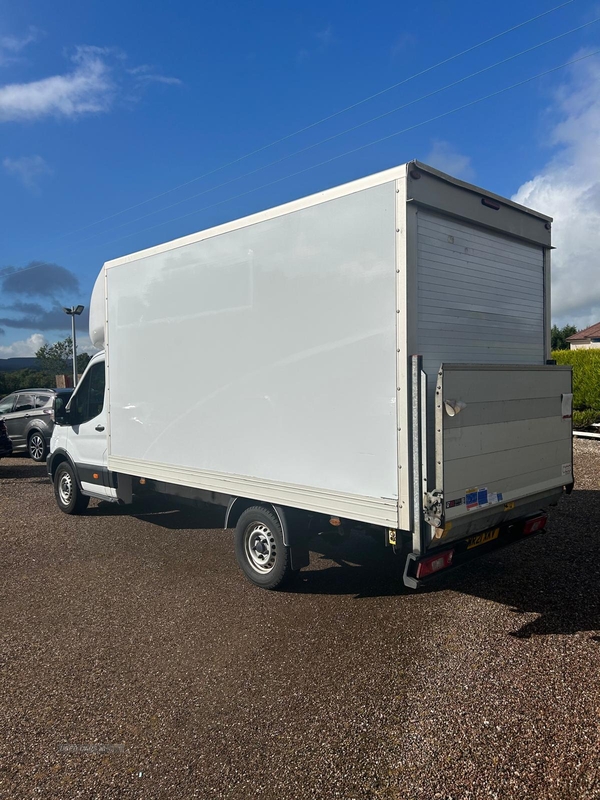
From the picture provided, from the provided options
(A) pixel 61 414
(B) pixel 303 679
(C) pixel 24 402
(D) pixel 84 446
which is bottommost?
(B) pixel 303 679

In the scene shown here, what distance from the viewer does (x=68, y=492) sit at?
8.10m

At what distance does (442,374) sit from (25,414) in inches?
488

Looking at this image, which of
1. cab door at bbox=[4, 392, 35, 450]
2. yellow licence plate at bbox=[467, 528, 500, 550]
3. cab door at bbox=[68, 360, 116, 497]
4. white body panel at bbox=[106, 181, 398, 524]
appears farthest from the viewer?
cab door at bbox=[4, 392, 35, 450]

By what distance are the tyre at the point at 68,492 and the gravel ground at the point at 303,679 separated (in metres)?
1.85

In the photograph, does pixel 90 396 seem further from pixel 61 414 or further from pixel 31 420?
pixel 31 420

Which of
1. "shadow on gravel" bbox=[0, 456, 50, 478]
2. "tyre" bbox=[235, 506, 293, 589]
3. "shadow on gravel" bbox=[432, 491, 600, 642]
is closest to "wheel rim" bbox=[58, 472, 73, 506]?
"shadow on gravel" bbox=[0, 456, 50, 478]

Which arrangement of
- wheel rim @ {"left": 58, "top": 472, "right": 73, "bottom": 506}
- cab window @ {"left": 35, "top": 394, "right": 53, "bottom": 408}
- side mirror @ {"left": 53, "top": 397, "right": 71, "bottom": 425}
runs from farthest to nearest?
cab window @ {"left": 35, "top": 394, "right": 53, "bottom": 408} < wheel rim @ {"left": 58, "top": 472, "right": 73, "bottom": 506} < side mirror @ {"left": 53, "top": 397, "right": 71, "bottom": 425}

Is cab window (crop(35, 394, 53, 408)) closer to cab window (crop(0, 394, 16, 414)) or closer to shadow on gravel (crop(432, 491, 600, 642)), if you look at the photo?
cab window (crop(0, 394, 16, 414))

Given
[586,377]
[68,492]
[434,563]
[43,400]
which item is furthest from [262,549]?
[586,377]

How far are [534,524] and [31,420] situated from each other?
1198 cm

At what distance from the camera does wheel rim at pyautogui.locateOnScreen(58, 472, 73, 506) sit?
7.99m

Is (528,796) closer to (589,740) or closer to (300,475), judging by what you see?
(589,740)

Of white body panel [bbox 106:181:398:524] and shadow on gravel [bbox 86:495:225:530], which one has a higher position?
white body panel [bbox 106:181:398:524]

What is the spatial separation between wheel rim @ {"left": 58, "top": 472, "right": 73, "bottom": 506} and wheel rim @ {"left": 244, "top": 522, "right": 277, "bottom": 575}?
3.89 meters
